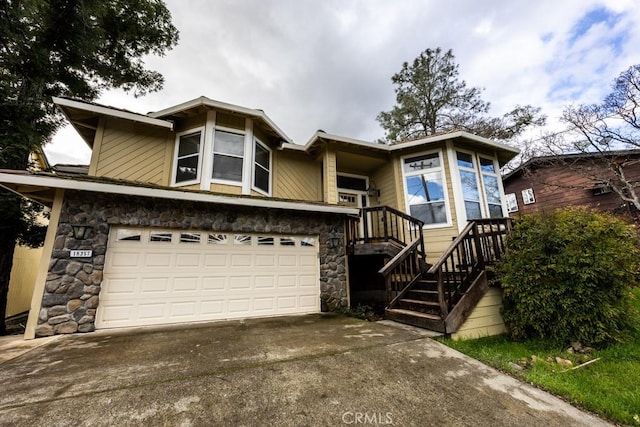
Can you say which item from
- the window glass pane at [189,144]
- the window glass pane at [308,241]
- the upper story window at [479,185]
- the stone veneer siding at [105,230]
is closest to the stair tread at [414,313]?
the stone veneer siding at [105,230]

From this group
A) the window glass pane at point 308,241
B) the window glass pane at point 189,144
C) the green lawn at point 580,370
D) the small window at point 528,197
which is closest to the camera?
the green lawn at point 580,370

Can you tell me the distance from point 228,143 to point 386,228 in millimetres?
4855

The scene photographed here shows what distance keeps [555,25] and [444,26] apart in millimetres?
3913

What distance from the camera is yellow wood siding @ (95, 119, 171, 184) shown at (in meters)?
6.21

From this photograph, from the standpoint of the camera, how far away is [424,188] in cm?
768

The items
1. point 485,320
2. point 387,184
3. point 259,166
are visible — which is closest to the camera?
point 485,320

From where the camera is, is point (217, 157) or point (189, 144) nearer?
point (217, 157)

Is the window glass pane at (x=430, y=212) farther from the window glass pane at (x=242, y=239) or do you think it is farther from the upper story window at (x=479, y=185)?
the window glass pane at (x=242, y=239)

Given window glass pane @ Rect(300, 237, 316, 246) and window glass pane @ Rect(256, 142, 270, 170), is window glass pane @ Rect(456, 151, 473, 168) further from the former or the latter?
window glass pane @ Rect(256, 142, 270, 170)

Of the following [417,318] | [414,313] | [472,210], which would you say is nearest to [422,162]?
[472,210]

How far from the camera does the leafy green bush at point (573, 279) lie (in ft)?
11.3

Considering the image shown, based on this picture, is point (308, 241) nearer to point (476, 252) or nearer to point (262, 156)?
point (262, 156)

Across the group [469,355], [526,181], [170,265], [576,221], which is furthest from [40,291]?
[526,181]

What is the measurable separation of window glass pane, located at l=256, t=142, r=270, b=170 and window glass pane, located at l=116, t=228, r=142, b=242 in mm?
3524
